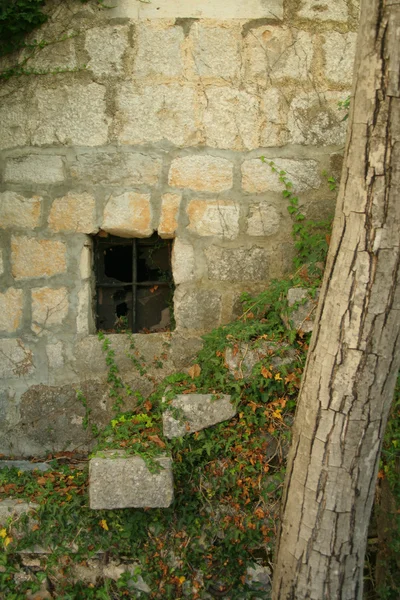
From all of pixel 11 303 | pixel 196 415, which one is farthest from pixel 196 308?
pixel 11 303

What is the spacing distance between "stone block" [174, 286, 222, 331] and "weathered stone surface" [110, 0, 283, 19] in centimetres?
174

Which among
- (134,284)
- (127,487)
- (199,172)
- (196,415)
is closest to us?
(127,487)

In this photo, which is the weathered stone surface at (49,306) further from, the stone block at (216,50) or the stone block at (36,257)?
the stone block at (216,50)

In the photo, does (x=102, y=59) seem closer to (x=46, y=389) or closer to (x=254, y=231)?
(x=254, y=231)

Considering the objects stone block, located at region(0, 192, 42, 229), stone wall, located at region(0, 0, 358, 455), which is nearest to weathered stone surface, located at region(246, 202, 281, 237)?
stone wall, located at region(0, 0, 358, 455)

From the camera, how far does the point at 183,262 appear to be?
3.78 m

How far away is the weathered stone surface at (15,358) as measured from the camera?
3779 mm

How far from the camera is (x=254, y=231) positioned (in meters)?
3.79

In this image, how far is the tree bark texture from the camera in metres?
2.17

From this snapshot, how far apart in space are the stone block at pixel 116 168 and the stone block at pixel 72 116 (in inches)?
4.0

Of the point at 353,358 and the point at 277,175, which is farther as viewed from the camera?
the point at 277,175

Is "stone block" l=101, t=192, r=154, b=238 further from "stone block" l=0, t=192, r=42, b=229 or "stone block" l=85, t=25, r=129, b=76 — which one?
"stone block" l=85, t=25, r=129, b=76

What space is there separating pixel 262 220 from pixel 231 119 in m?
0.68

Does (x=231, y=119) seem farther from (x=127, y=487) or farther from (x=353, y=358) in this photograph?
(x=127, y=487)
